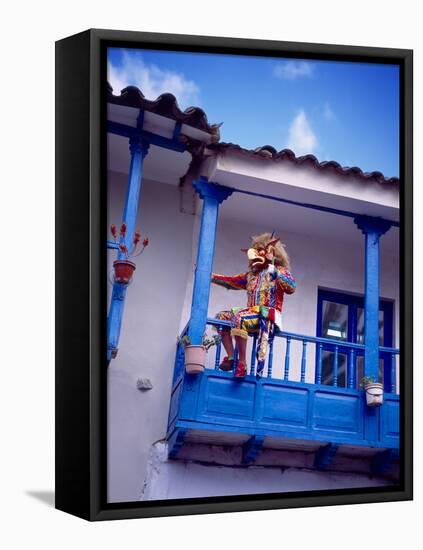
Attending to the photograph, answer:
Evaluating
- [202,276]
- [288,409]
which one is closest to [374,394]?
[288,409]

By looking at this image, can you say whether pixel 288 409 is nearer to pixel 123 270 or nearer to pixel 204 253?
pixel 204 253

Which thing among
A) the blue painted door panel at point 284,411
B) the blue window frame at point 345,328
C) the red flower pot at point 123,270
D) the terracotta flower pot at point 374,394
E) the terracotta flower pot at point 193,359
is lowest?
the blue painted door panel at point 284,411

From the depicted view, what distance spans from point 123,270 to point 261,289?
0.85m

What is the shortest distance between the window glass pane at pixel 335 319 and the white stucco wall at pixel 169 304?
0.07 m

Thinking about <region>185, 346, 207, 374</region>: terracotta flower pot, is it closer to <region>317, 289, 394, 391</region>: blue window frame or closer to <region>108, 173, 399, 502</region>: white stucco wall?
<region>108, 173, 399, 502</region>: white stucco wall

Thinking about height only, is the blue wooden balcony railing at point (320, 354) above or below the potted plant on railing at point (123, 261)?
below

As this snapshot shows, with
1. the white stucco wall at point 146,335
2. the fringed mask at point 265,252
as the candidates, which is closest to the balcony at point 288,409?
the white stucco wall at point 146,335

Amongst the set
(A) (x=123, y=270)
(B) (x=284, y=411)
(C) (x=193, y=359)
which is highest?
(A) (x=123, y=270)

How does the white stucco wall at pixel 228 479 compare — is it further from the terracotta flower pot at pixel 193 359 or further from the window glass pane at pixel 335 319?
the window glass pane at pixel 335 319

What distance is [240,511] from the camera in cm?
783

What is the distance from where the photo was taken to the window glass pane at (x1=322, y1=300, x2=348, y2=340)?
8398 mm

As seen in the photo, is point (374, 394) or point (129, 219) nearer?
point (129, 219)

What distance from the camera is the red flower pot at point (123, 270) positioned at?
25.0ft

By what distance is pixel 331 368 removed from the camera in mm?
8250
